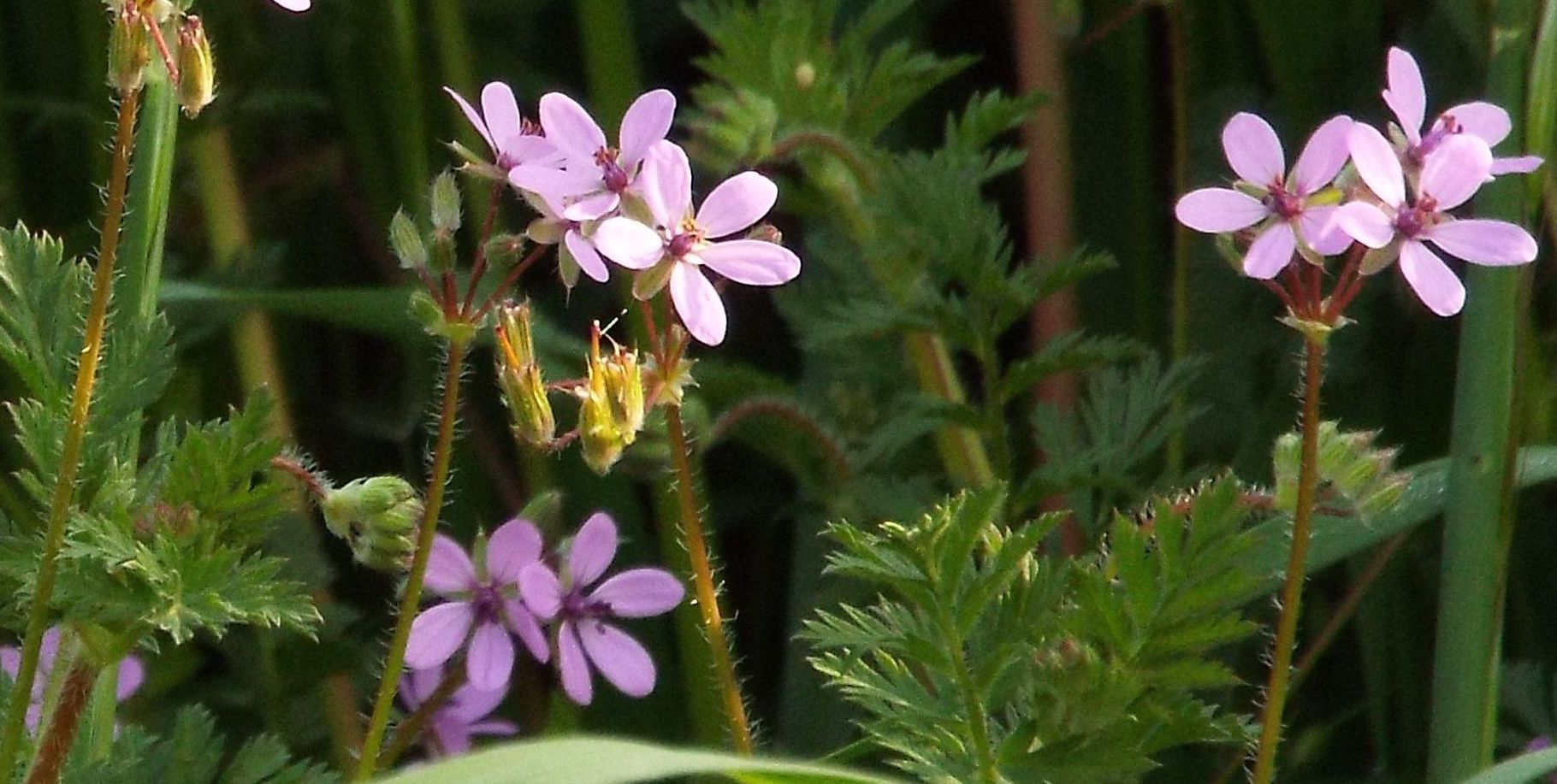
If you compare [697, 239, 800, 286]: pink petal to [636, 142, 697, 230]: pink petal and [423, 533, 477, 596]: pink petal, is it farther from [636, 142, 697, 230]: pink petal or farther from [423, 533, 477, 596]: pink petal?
[423, 533, 477, 596]: pink petal

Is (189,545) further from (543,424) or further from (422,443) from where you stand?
(422,443)

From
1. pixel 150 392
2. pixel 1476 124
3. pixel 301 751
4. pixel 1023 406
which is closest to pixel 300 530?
pixel 301 751

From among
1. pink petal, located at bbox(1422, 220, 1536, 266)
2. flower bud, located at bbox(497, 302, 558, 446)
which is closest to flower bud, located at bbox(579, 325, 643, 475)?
flower bud, located at bbox(497, 302, 558, 446)

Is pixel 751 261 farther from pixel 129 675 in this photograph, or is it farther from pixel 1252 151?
pixel 129 675

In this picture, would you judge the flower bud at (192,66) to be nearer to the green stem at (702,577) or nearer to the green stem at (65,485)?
the green stem at (65,485)

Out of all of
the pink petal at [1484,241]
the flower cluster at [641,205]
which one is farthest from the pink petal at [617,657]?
the pink petal at [1484,241]
